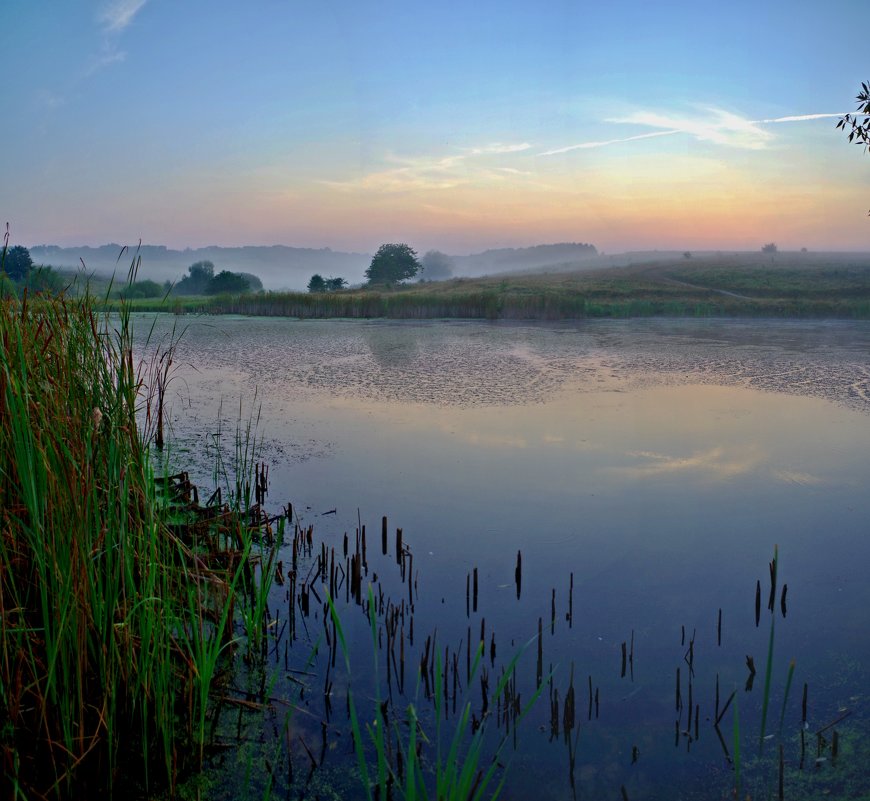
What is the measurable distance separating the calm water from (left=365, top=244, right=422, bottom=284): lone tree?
143 feet

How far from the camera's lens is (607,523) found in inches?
201

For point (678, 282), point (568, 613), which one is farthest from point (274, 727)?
point (678, 282)

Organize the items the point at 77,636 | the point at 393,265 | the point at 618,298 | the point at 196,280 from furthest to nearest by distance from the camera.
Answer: the point at 196,280
the point at 393,265
the point at 618,298
the point at 77,636

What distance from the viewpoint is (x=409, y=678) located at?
3066 millimetres

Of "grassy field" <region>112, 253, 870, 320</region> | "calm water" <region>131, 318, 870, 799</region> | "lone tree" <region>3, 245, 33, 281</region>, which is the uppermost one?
"lone tree" <region>3, 245, 33, 281</region>

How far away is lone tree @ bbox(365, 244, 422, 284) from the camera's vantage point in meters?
55.2

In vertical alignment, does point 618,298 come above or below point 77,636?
above

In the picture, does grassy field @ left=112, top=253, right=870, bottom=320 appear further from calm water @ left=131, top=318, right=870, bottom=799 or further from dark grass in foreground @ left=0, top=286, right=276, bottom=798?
dark grass in foreground @ left=0, top=286, right=276, bottom=798

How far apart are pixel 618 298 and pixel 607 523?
29.3 metres

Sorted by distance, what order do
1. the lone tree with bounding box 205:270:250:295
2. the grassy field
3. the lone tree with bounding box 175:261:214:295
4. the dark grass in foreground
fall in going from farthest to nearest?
the lone tree with bounding box 175:261:214:295 → the lone tree with bounding box 205:270:250:295 → the grassy field → the dark grass in foreground

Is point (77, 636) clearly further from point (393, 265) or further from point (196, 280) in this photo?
point (196, 280)

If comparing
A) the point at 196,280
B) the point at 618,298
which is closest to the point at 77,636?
the point at 618,298

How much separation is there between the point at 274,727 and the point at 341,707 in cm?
28

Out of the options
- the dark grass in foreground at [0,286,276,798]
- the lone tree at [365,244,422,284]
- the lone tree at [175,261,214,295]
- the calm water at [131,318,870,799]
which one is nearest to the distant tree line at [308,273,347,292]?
the lone tree at [365,244,422,284]
